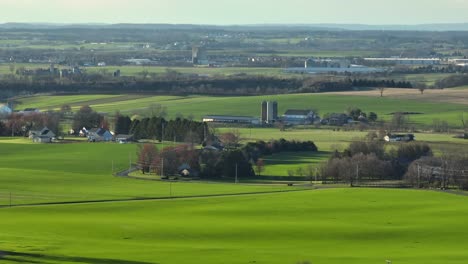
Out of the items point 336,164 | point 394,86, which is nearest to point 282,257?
point 336,164

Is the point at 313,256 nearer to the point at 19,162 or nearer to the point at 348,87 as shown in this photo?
the point at 19,162

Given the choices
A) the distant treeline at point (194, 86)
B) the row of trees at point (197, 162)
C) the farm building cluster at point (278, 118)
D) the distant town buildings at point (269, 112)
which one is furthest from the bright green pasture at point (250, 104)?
the row of trees at point (197, 162)

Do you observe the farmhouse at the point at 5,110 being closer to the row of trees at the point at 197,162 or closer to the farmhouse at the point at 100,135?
the farmhouse at the point at 100,135

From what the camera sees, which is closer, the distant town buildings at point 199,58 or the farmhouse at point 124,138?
the farmhouse at point 124,138

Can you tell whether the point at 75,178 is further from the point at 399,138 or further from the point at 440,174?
the point at 399,138

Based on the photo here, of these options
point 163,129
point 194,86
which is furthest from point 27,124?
point 194,86

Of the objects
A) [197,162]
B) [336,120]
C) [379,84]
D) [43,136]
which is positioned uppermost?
[197,162]
